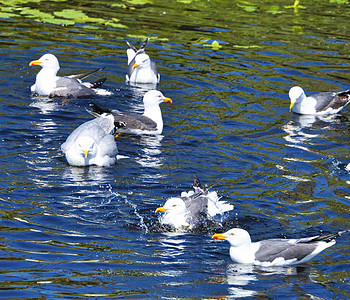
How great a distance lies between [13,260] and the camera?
7617 millimetres

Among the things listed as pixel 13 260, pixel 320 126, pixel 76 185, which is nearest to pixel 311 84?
pixel 320 126

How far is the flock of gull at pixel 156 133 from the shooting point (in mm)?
8227

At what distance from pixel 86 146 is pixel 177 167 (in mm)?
1552

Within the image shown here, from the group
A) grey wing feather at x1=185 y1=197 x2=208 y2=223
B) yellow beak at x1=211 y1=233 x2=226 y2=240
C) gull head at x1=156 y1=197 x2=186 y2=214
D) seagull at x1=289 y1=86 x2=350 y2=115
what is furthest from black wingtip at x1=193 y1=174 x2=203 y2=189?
seagull at x1=289 y1=86 x2=350 y2=115

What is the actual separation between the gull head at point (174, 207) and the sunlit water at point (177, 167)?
12.1 inches

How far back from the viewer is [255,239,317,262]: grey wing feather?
818 centimetres

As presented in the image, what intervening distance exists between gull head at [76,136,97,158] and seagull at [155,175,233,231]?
2056mm

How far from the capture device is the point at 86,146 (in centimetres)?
1104

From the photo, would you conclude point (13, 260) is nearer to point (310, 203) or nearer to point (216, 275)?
point (216, 275)

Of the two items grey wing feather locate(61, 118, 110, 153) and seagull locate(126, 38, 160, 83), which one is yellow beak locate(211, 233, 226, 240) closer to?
grey wing feather locate(61, 118, 110, 153)

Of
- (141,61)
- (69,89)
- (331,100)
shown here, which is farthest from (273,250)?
(141,61)

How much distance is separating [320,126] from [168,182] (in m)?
4.94

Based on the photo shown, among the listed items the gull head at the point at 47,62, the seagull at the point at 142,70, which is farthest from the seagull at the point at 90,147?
the seagull at the point at 142,70

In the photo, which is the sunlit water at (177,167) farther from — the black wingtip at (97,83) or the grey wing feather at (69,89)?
the black wingtip at (97,83)
